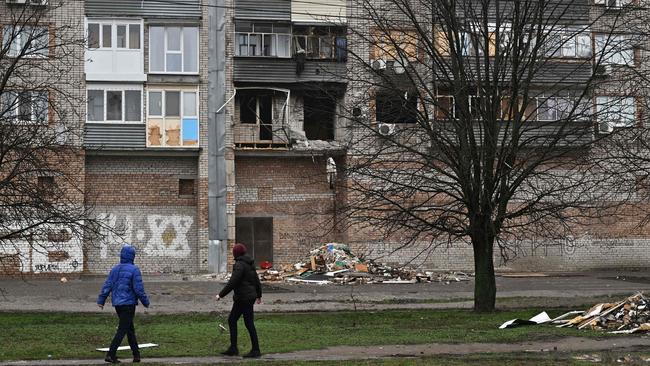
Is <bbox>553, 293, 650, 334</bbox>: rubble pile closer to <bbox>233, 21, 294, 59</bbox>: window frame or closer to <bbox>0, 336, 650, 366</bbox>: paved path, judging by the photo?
<bbox>0, 336, 650, 366</bbox>: paved path

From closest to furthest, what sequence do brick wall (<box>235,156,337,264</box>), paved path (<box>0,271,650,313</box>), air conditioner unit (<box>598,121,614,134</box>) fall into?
air conditioner unit (<box>598,121,614,134</box>)
paved path (<box>0,271,650,313</box>)
brick wall (<box>235,156,337,264</box>)

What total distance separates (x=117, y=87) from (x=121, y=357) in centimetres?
2661

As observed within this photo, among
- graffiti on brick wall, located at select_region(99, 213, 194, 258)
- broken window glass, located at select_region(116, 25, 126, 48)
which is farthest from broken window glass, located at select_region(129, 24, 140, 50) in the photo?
graffiti on brick wall, located at select_region(99, 213, 194, 258)

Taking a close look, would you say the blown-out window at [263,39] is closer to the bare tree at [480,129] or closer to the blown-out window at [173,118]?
the blown-out window at [173,118]

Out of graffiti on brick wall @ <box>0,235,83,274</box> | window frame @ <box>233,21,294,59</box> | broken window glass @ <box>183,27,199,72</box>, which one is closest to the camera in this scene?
graffiti on brick wall @ <box>0,235,83,274</box>

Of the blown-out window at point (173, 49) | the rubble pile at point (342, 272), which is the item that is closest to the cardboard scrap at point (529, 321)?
the rubble pile at point (342, 272)

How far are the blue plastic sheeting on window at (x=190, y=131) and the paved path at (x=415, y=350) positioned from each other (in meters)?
25.3

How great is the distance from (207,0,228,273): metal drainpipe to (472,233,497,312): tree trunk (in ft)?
64.9

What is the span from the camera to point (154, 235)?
40.4 m

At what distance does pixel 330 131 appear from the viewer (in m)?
43.1

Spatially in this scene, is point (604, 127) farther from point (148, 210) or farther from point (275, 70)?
point (148, 210)

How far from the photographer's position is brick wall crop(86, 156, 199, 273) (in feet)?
131

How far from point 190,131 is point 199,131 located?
0.38 metres

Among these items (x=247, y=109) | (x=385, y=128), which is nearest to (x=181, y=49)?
(x=247, y=109)
